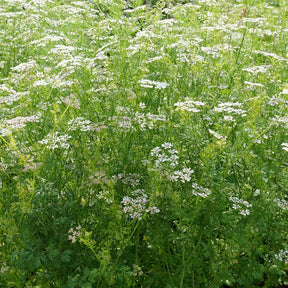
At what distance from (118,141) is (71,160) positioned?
0.43 metres

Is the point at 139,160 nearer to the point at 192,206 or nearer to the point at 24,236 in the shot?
the point at 192,206

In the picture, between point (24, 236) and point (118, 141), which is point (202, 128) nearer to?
point (118, 141)

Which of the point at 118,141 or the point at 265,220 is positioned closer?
the point at 265,220

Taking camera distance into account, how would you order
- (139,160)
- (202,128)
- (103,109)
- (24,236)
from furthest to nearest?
(103,109)
(202,128)
(139,160)
(24,236)

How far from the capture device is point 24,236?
2518 millimetres

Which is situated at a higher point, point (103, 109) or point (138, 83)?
point (138, 83)

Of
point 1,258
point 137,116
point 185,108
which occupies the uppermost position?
point 185,108

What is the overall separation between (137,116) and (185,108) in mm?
547

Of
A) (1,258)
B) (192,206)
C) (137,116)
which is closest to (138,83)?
(137,116)

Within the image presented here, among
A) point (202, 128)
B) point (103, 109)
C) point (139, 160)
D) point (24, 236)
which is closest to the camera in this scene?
point (24, 236)

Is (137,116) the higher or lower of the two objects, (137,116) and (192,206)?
the higher

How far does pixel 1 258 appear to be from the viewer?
9.45ft

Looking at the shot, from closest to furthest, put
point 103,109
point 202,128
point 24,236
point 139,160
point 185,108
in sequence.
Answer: point 24,236
point 185,108
point 139,160
point 202,128
point 103,109

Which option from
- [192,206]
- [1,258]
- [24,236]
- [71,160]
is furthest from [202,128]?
[1,258]
